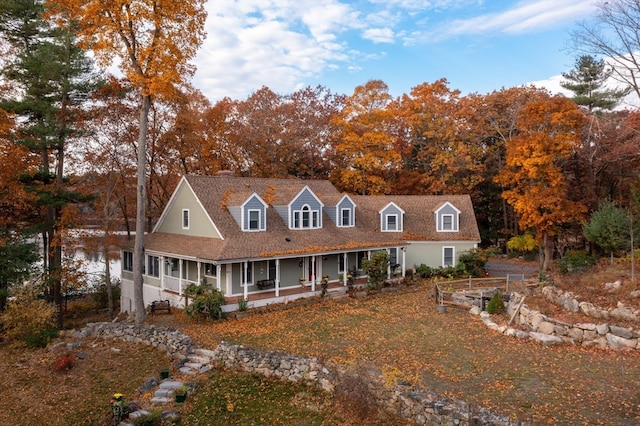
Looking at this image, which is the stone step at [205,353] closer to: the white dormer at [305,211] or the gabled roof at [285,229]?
the gabled roof at [285,229]

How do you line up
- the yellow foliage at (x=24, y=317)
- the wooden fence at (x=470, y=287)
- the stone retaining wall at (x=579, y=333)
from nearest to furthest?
the stone retaining wall at (x=579, y=333) → the yellow foliage at (x=24, y=317) → the wooden fence at (x=470, y=287)

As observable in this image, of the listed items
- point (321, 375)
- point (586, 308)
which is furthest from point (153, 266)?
point (586, 308)

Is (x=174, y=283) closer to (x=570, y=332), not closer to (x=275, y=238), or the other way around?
(x=275, y=238)

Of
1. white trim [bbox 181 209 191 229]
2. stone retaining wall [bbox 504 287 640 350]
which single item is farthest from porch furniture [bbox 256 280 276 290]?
stone retaining wall [bbox 504 287 640 350]

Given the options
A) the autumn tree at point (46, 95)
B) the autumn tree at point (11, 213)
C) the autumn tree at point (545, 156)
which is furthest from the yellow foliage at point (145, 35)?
the autumn tree at point (545, 156)

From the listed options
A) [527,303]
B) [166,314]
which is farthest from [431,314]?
[166,314]

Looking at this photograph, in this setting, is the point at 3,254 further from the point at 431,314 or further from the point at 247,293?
the point at 431,314
